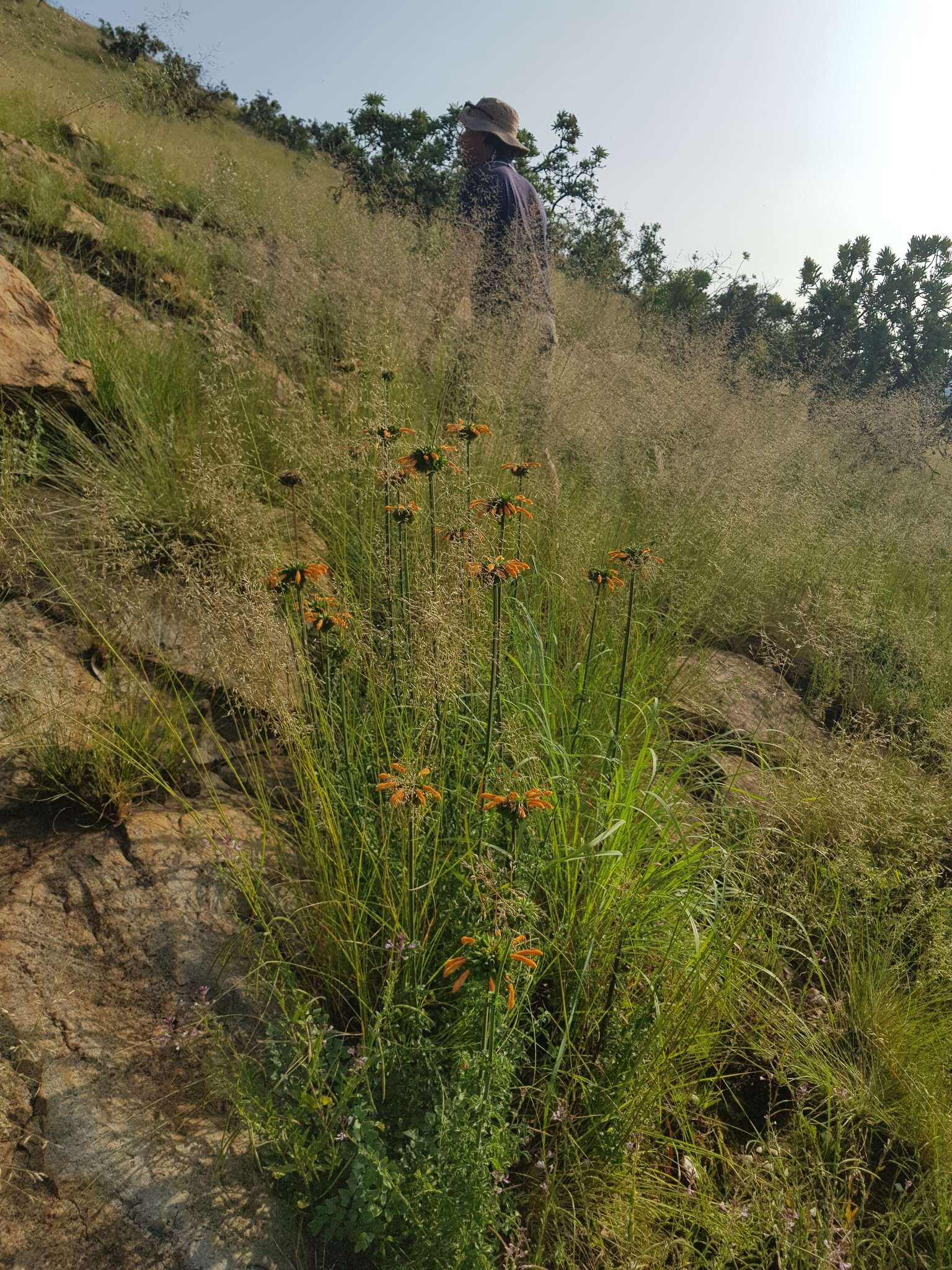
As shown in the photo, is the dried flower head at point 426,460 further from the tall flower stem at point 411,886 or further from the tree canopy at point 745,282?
the tree canopy at point 745,282

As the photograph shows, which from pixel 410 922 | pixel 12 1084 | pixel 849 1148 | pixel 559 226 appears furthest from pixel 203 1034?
pixel 559 226

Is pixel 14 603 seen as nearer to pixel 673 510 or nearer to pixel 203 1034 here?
pixel 203 1034

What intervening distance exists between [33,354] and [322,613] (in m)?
2.08

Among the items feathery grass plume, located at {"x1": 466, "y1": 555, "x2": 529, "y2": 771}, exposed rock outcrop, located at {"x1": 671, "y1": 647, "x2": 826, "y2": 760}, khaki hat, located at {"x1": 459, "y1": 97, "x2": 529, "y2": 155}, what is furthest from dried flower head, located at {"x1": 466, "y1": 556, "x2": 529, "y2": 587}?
khaki hat, located at {"x1": 459, "y1": 97, "x2": 529, "y2": 155}

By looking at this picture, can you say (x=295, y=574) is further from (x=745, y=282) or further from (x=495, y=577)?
(x=745, y=282)

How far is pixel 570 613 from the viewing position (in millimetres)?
2459

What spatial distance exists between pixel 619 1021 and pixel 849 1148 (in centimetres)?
58

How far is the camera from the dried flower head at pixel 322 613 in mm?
1337

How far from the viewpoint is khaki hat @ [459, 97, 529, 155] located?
14.0 ft

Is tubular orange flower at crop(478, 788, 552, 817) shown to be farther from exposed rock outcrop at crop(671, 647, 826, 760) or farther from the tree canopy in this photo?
the tree canopy

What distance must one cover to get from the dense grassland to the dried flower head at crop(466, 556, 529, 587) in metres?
0.02

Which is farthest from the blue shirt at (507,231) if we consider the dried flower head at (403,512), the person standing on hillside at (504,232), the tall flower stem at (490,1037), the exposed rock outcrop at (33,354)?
the tall flower stem at (490,1037)

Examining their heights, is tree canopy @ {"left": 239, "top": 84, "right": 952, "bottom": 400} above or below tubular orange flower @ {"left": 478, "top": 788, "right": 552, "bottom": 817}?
above

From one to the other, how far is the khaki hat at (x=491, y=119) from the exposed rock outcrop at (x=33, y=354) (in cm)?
291
